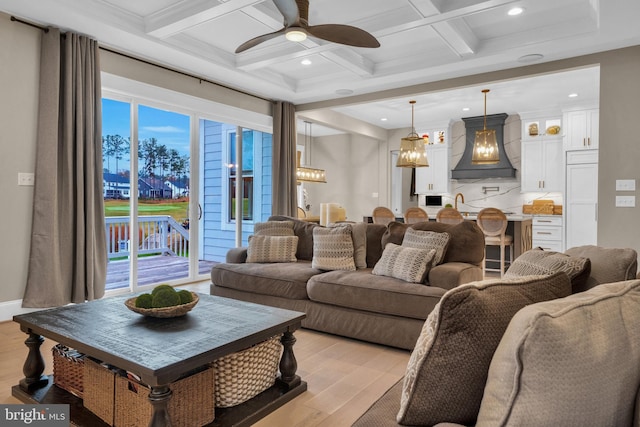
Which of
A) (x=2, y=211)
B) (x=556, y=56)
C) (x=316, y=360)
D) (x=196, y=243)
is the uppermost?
(x=556, y=56)

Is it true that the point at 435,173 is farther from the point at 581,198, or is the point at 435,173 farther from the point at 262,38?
the point at 262,38

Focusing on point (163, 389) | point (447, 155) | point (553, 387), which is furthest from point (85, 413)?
point (447, 155)

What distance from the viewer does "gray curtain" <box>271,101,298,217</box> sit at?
623cm

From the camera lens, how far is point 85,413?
1.93 m

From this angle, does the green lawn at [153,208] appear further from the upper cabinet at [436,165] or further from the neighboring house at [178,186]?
the upper cabinet at [436,165]

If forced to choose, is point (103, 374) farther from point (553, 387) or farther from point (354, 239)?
point (354, 239)

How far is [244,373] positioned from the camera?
2037mm

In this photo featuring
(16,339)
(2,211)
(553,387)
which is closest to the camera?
(553,387)

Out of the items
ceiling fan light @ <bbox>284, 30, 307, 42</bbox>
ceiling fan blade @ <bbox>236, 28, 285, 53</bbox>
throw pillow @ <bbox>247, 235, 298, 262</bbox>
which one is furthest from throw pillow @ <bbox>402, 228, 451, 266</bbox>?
ceiling fan blade @ <bbox>236, 28, 285, 53</bbox>

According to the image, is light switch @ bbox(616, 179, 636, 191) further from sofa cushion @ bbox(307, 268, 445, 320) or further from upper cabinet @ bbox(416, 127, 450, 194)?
upper cabinet @ bbox(416, 127, 450, 194)

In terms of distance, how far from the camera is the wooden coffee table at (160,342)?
1592mm

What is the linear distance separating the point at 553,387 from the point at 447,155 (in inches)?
304

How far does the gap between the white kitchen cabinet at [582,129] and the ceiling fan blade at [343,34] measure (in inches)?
201

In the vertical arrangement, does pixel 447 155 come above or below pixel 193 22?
below
